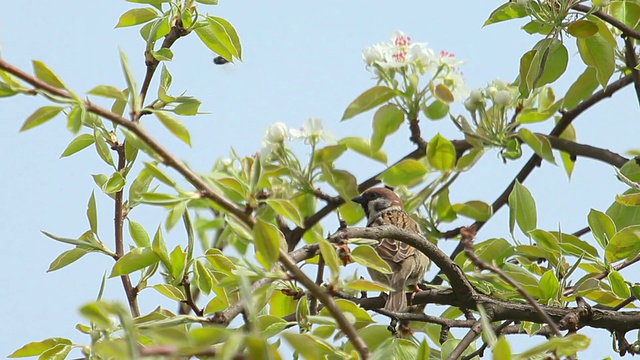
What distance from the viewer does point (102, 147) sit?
208 centimetres

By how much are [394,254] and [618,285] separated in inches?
65.8

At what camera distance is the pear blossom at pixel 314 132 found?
2.59 meters

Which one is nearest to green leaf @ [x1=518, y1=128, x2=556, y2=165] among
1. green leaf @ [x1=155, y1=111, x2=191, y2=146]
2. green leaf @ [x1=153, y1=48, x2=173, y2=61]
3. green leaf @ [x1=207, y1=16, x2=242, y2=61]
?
green leaf @ [x1=207, y1=16, x2=242, y2=61]

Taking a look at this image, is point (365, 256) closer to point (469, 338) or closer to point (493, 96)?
point (469, 338)

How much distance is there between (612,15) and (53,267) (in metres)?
1.54

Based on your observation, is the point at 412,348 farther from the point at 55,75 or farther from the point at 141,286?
the point at 55,75

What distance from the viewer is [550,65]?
221 cm

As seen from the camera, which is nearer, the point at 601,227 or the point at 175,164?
the point at 175,164

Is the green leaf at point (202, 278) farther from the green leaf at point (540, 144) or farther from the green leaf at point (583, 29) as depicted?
the green leaf at point (540, 144)

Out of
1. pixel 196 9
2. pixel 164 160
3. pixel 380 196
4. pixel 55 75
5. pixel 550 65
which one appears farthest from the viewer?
pixel 380 196

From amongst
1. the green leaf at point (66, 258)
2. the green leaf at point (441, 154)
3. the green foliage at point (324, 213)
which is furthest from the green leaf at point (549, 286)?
the green leaf at point (66, 258)

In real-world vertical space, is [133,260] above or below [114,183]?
below

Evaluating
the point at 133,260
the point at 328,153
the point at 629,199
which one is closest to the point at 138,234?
the point at 133,260

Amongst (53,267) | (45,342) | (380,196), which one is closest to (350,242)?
(45,342)
